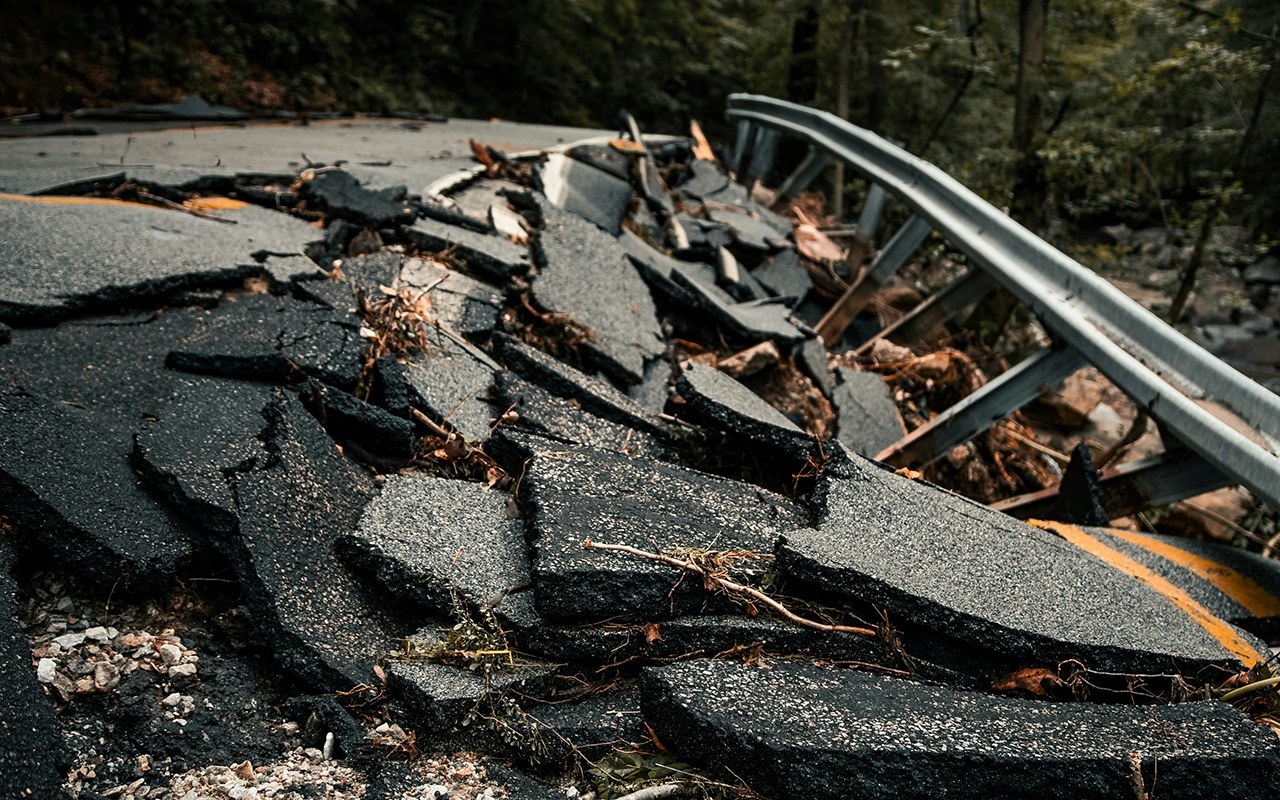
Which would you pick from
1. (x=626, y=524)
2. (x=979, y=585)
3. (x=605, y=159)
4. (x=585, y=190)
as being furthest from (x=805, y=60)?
(x=626, y=524)

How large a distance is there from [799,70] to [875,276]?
11739mm

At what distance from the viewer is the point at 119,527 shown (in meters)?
2.19

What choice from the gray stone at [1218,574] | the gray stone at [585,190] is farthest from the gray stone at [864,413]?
the gray stone at [585,190]

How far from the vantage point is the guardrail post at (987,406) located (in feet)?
11.0

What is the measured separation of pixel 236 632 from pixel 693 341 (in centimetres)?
295

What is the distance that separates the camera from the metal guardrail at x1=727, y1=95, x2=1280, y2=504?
2594 mm

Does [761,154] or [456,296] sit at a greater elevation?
[761,154]

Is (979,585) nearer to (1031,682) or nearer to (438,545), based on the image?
(1031,682)

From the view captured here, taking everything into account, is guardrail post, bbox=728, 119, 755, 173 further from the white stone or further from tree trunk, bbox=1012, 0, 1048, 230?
the white stone

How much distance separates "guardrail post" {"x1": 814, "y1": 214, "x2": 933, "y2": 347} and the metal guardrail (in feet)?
0.09

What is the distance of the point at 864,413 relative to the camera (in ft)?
14.8

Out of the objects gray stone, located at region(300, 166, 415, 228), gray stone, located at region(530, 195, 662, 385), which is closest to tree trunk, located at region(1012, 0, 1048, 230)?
gray stone, located at region(530, 195, 662, 385)

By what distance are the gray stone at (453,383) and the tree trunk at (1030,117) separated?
279 inches

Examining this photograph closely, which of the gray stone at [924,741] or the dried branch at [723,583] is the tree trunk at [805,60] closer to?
the dried branch at [723,583]
